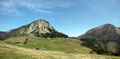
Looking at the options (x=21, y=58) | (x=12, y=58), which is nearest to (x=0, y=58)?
(x=12, y=58)

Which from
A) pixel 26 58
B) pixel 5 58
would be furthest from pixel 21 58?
pixel 5 58

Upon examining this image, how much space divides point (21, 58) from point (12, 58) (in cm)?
270

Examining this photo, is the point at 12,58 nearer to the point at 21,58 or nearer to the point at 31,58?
the point at 21,58

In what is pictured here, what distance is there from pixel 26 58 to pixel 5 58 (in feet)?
20.5

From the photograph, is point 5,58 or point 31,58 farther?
point 31,58

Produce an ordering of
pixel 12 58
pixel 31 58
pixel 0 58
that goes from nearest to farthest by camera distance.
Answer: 1. pixel 0 58
2. pixel 12 58
3. pixel 31 58

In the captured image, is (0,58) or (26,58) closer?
(0,58)

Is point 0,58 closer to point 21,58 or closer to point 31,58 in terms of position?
point 21,58

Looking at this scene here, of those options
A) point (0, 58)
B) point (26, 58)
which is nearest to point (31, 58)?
point (26, 58)

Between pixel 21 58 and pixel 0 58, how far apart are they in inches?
238

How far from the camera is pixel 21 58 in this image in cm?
3403

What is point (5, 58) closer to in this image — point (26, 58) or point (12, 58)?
point (12, 58)

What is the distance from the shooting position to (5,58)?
1235 inches

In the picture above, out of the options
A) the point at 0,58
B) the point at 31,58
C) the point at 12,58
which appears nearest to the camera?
the point at 0,58
